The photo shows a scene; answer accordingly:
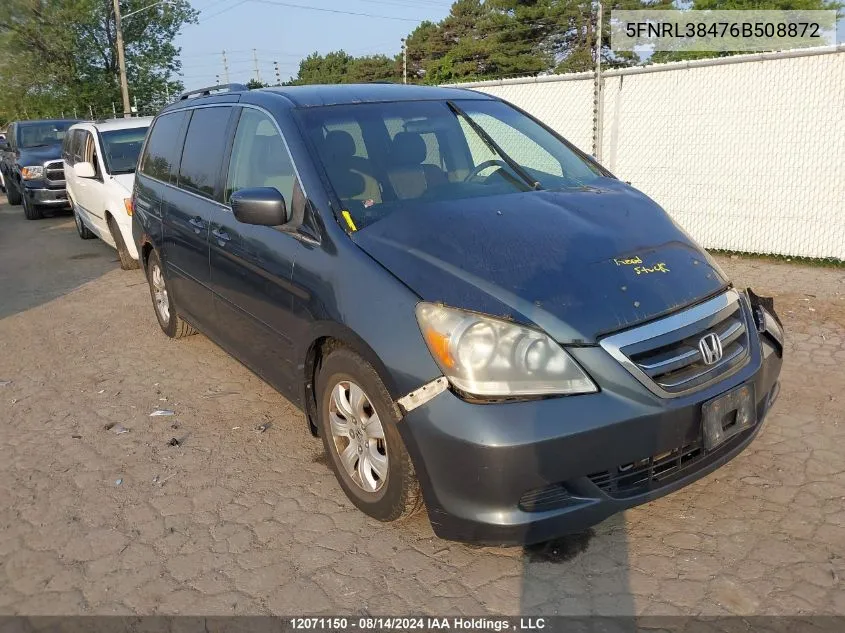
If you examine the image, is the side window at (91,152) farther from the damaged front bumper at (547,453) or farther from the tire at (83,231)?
the damaged front bumper at (547,453)

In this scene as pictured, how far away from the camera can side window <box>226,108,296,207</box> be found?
3486mm

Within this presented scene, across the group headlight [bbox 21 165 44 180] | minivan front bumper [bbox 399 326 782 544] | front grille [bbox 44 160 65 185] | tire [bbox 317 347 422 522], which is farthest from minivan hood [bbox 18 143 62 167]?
minivan front bumper [bbox 399 326 782 544]

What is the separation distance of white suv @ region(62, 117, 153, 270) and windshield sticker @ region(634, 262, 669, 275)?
20.4 ft

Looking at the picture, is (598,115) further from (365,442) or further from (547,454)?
(547,454)

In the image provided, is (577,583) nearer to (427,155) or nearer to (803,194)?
(427,155)

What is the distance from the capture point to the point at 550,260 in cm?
283

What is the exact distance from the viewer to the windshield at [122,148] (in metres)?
8.68

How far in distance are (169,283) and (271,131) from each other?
2107mm

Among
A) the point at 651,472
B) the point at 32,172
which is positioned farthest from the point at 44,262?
the point at 651,472

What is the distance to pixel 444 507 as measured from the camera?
2594 millimetres

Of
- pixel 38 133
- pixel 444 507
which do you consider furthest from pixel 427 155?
pixel 38 133

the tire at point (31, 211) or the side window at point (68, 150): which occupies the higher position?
the side window at point (68, 150)

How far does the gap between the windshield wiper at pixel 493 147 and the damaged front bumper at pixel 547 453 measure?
1428mm

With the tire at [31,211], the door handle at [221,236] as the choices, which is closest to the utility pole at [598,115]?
the door handle at [221,236]
